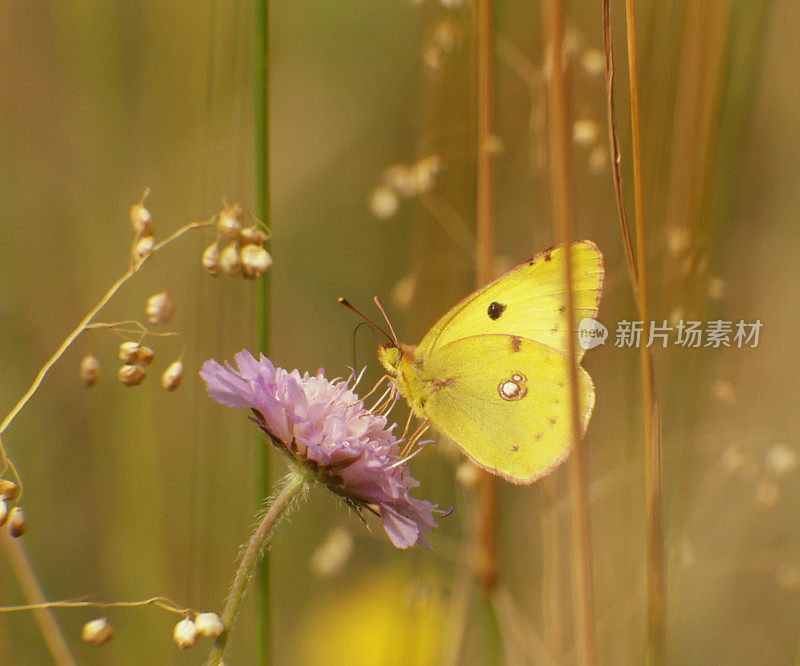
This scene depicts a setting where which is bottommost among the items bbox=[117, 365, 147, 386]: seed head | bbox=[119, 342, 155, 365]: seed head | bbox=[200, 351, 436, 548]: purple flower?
bbox=[200, 351, 436, 548]: purple flower

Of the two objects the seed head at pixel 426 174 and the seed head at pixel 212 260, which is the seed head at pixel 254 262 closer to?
the seed head at pixel 212 260

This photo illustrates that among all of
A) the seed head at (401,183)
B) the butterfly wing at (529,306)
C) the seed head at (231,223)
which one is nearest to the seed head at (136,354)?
the seed head at (231,223)

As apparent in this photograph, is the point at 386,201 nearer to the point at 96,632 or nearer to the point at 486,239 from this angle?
the point at 486,239

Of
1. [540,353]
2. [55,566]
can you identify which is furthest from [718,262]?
[55,566]

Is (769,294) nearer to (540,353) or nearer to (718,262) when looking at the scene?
(718,262)

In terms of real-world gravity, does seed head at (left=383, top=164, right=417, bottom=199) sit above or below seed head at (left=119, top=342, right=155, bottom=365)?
above

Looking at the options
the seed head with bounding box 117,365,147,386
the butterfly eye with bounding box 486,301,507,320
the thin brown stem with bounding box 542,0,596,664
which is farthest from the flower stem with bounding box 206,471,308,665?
the butterfly eye with bounding box 486,301,507,320

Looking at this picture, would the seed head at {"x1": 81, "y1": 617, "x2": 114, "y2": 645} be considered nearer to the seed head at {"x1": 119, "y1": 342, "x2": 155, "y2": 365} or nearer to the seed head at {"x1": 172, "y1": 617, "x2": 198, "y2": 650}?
the seed head at {"x1": 172, "y1": 617, "x2": 198, "y2": 650}

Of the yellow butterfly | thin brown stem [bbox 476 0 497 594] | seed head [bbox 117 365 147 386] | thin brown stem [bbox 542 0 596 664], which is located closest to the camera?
thin brown stem [bbox 542 0 596 664]
